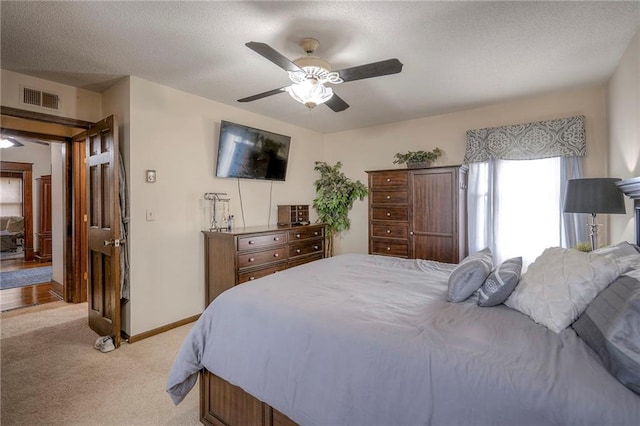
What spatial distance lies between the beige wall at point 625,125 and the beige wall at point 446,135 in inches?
8.7

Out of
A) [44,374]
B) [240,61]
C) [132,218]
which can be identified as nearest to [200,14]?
[240,61]

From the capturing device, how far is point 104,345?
2.78m

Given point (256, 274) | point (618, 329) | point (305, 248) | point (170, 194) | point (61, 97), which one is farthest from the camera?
point (305, 248)

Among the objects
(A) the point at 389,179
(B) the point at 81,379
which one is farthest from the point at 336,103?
(B) the point at 81,379

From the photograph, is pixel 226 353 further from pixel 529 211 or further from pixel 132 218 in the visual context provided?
pixel 529 211

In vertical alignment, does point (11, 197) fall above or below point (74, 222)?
above

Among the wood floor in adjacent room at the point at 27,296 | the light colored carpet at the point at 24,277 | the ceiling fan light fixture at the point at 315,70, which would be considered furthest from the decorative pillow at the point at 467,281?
the light colored carpet at the point at 24,277

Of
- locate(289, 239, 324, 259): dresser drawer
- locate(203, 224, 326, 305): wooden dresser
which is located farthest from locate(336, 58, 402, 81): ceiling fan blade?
locate(289, 239, 324, 259): dresser drawer

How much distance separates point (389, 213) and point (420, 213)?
0.43 m

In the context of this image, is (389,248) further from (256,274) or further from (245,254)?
(245,254)

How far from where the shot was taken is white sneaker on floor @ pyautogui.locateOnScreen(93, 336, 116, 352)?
2.78 m

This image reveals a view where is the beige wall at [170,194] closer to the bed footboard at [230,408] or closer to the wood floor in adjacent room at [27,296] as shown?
the bed footboard at [230,408]

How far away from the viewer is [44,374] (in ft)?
7.91

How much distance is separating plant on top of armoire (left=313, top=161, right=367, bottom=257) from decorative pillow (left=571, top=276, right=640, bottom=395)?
12.7ft
